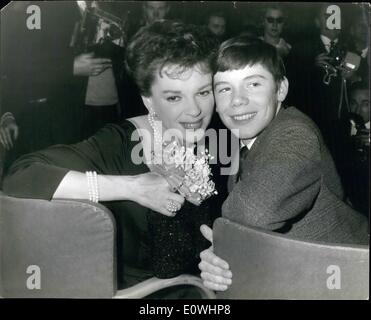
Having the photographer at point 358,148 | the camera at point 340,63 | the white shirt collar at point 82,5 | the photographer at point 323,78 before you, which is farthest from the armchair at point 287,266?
the white shirt collar at point 82,5

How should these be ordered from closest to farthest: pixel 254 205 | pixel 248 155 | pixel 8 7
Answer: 1. pixel 254 205
2. pixel 248 155
3. pixel 8 7

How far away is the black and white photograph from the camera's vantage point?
163cm

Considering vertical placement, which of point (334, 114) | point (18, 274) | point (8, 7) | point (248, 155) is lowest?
point (18, 274)

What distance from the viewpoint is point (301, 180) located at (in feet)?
4.79

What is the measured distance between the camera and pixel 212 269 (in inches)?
64.8

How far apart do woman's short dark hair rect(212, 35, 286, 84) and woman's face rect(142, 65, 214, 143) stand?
8 cm

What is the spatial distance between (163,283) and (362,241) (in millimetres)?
762

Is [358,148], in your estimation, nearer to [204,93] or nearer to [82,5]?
[204,93]

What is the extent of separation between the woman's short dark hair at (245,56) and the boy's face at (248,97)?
2 cm

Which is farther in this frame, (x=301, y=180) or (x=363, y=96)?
(x=363, y=96)

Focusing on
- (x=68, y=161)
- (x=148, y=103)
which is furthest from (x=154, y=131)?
(x=68, y=161)

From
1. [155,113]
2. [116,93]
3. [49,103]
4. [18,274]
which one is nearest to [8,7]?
[49,103]

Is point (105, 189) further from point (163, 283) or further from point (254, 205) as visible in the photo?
point (254, 205)

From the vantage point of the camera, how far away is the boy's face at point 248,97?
1.65m
